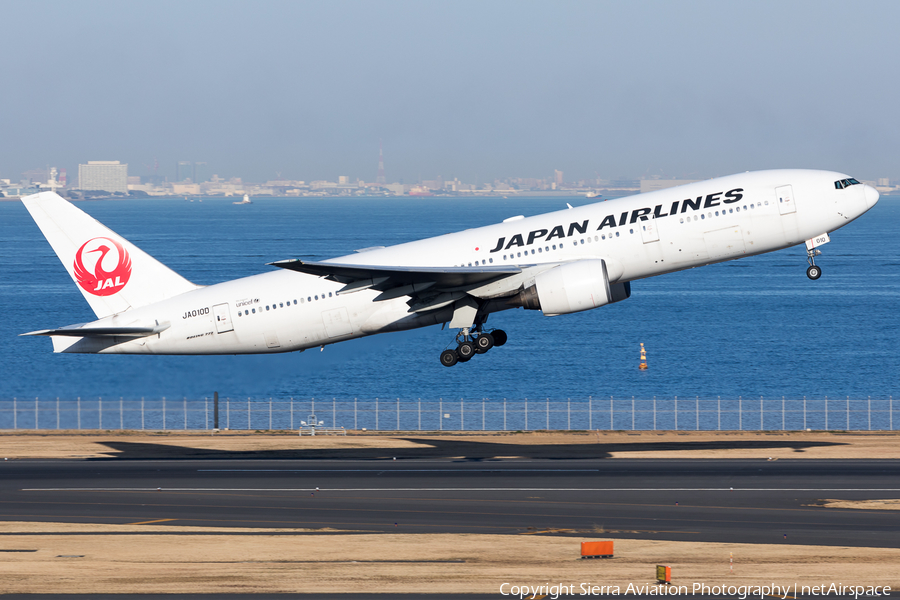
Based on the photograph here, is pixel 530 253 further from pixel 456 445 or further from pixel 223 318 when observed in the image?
pixel 456 445

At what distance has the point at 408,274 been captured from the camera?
125 ft

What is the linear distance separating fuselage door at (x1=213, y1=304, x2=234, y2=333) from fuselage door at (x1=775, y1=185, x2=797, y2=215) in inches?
911

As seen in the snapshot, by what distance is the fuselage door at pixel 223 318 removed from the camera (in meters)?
42.3

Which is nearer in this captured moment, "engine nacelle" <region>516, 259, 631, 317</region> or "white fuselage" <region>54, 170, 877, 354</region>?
"engine nacelle" <region>516, 259, 631, 317</region>

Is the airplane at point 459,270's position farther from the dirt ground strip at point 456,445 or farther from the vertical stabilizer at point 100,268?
the dirt ground strip at point 456,445

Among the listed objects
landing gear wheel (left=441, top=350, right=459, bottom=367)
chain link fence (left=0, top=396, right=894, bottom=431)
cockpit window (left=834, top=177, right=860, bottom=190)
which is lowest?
chain link fence (left=0, top=396, right=894, bottom=431)

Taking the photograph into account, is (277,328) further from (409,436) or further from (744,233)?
(744,233)

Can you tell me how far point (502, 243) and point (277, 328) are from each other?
1044 centimetres

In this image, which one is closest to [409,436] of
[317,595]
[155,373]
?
[155,373]

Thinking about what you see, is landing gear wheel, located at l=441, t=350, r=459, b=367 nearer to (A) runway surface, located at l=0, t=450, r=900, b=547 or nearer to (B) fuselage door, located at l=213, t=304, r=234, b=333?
(A) runway surface, located at l=0, t=450, r=900, b=547

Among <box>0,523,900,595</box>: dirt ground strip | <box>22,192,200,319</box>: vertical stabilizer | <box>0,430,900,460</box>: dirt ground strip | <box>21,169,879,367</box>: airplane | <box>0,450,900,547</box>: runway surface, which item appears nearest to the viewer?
<box>0,523,900,595</box>: dirt ground strip

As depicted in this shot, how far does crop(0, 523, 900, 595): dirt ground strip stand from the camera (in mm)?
25625

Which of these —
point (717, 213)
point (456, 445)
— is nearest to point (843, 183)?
point (717, 213)

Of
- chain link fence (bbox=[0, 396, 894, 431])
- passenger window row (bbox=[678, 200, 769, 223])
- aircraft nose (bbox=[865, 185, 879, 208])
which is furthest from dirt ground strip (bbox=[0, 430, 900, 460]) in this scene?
chain link fence (bbox=[0, 396, 894, 431])
